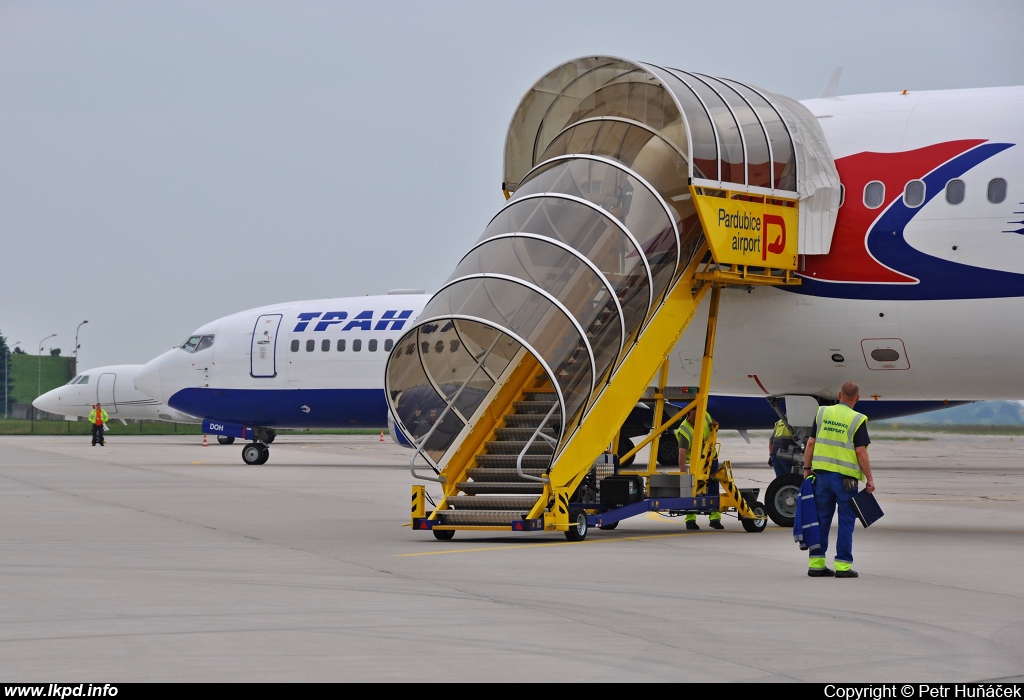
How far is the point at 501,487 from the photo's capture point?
15492 mm

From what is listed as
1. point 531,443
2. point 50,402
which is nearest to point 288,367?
point 531,443

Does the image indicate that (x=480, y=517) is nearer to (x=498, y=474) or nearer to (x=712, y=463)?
(x=498, y=474)

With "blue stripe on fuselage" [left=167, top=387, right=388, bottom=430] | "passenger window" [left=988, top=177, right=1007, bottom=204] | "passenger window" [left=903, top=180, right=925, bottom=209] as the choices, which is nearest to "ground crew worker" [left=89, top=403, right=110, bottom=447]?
"blue stripe on fuselage" [left=167, top=387, right=388, bottom=430]

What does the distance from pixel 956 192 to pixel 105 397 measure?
1796 inches

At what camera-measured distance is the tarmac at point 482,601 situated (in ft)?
24.2

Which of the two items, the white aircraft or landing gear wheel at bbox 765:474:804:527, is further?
the white aircraft

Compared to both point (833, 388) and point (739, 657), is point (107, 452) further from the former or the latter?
point (739, 657)

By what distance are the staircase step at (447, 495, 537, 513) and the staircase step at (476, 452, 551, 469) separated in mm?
812

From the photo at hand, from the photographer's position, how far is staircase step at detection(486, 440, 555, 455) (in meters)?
16.2

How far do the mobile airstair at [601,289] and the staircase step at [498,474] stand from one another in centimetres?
3

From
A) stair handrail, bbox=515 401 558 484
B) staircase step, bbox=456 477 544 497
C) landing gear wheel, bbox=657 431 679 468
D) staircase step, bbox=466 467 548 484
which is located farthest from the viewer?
landing gear wheel, bbox=657 431 679 468

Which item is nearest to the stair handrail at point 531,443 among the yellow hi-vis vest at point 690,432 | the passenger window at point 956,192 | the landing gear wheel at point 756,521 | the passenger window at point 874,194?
the yellow hi-vis vest at point 690,432

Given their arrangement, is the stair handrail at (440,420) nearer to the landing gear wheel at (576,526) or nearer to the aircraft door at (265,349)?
the landing gear wheel at (576,526)

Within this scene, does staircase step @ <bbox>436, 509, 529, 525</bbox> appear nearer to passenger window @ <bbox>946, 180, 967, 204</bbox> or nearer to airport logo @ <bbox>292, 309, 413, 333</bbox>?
passenger window @ <bbox>946, 180, 967, 204</bbox>
